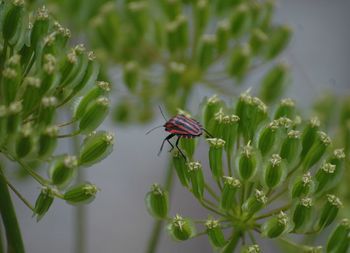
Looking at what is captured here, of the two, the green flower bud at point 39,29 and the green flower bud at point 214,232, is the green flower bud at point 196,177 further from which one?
the green flower bud at point 39,29

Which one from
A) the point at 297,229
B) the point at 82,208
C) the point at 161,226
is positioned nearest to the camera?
the point at 297,229

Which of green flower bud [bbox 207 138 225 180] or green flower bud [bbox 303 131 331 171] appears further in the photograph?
green flower bud [bbox 303 131 331 171]

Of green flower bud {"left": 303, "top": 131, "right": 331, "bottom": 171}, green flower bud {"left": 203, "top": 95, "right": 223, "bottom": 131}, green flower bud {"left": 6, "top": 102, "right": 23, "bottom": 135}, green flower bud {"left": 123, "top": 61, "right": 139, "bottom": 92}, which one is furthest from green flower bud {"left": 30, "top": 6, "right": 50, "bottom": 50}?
green flower bud {"left": 123, "top": 61, "right": 139, "bottom": 92}

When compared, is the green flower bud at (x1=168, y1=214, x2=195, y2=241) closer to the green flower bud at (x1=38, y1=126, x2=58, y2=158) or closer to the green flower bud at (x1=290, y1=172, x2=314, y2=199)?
the green flower bud at (x1=290, y1=172, x2=314, y2=199)

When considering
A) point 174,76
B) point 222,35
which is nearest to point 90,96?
point 174,76

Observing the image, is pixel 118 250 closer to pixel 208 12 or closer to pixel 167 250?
pixel 167 250

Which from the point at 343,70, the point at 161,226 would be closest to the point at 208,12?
the point at 161,226
